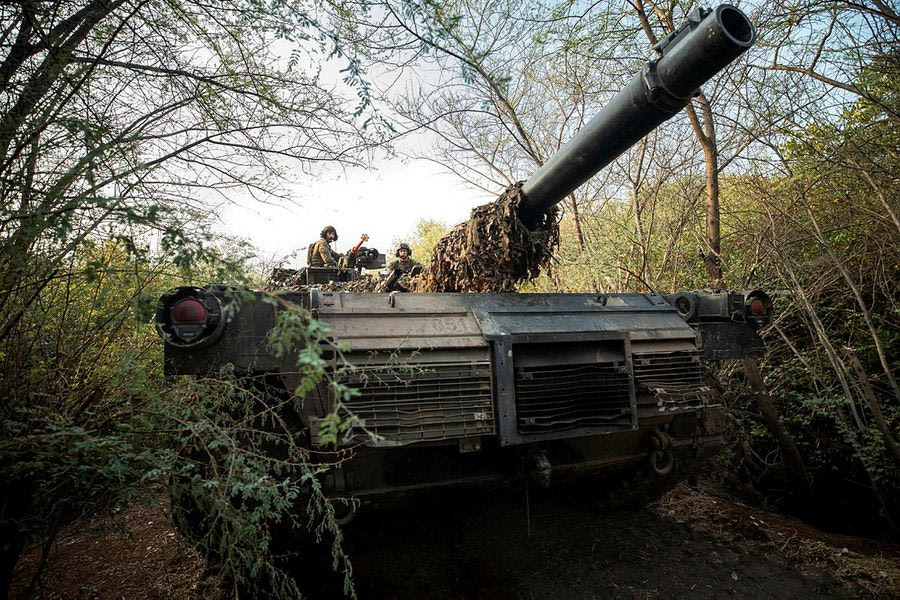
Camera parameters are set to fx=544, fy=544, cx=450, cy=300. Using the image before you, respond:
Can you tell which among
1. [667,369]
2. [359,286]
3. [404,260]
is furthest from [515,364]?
[404,260]

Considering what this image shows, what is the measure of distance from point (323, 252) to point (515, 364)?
4690mm

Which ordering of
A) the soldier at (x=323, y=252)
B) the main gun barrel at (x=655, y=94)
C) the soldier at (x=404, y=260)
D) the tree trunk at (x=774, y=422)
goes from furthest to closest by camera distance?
the soldier at (x=323, y=252), the soldier at (x=404, y=260), the tree trunk at (x=774, y=422), the main gun barrel at (x=655, y=94)

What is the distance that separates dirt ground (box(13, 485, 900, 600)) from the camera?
338 cm

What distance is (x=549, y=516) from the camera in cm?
421

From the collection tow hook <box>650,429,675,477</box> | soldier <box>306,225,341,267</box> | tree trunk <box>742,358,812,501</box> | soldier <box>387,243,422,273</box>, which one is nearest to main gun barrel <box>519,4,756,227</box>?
tow hook <box>650,429,675,477</box>

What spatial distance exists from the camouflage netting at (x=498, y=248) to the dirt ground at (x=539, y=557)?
151cm

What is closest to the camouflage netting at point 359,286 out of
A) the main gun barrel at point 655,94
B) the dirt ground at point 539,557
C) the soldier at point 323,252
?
the soldier at point 323,252

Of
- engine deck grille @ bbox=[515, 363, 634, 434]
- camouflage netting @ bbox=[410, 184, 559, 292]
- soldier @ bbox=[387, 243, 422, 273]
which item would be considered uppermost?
soldier @ bbox=[387, 243, 422, 273]

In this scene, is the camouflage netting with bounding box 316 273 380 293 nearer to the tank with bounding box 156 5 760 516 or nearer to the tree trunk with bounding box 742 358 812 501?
the tank with bounding box 156 5 760 516

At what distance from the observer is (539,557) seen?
376 centimetres

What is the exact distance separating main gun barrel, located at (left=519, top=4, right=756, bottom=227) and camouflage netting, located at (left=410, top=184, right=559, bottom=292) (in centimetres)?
27

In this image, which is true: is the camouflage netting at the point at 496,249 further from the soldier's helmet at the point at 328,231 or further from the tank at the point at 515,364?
the soldier's helmet at the point at 328,231

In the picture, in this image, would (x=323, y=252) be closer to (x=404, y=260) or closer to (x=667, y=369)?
(x=404, y=260)

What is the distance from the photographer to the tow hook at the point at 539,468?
286 centimetres
